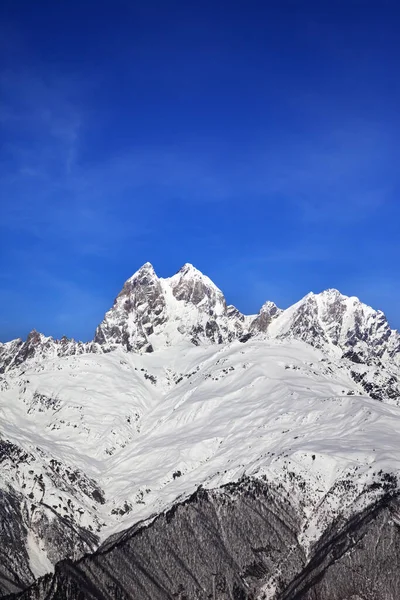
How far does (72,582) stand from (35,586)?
28.9 ft

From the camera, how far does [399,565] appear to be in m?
200

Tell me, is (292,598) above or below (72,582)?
below

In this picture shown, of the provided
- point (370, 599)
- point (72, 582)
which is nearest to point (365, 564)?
point (370, 599)

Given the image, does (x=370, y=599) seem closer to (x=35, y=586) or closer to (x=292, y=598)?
(x=292, y=598)

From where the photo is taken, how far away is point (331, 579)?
196 m

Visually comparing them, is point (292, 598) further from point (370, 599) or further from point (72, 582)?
point (72, 582)

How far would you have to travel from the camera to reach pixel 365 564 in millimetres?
199125

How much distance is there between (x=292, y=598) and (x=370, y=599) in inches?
719

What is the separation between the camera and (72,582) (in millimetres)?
199875

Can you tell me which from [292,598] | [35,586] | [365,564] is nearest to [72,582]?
[35,586]

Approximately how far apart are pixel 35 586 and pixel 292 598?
200 ft

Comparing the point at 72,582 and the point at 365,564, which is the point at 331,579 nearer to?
the point at 365,564

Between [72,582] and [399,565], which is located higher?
[72,582]

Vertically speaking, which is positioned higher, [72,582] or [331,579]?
[72,582]
